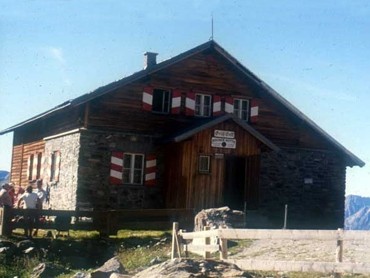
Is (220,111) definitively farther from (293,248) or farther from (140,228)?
(293,248)

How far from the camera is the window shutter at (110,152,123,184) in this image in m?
20.2

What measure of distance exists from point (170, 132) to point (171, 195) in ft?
8.19

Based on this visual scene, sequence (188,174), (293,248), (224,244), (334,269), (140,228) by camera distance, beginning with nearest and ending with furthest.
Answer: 1. (334,269)
2. (224,244)
3. (293,248)
4. (140,228)
5. (188,174)

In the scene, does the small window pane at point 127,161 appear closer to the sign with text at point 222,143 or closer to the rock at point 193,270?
the sign with text at point 222,143

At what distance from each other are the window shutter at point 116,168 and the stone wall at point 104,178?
0.47 ft

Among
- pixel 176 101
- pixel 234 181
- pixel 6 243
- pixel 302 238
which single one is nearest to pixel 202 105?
pixel 176 101

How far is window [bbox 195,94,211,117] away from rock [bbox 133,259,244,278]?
15.4m

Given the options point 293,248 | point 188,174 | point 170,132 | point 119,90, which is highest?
point 119,90

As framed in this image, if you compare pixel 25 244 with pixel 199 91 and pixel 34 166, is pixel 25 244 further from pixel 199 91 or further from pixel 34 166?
pixel 34 166

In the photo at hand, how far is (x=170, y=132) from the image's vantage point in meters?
21.5

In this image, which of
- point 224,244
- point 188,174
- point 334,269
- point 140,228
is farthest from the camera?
point 188,174

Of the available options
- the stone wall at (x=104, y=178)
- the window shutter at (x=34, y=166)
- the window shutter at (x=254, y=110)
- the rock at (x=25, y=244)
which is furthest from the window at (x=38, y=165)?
the rock at (x=25, y=244)

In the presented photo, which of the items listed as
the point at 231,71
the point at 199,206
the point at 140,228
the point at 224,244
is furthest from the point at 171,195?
the point at 224,244

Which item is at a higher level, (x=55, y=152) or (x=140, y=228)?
(x=55, y=152)
